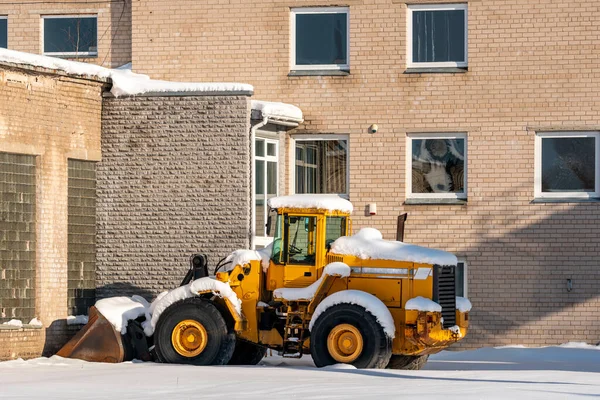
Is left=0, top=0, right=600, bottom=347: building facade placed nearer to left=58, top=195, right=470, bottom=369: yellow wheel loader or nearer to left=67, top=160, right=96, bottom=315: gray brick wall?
left=67, top=160, right=96, bottom=315: gray brick wall

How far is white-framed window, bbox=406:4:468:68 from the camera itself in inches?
961

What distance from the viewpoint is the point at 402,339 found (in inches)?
737

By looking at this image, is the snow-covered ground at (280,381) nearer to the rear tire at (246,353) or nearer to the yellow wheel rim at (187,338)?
the rear tire at (246,353)

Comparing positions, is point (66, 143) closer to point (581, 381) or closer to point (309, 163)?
point (309, 163)

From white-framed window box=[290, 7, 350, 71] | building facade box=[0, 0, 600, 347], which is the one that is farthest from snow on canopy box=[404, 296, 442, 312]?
white-framed window box=[290, 7, 350, 71]

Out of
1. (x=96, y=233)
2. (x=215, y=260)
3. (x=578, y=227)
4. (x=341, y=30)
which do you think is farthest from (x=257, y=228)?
(x=578, y=227)

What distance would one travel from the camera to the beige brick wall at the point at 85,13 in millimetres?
26500

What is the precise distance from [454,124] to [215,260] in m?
5.31

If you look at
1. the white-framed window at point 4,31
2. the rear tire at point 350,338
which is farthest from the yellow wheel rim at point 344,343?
the white-framed window at point 4,31

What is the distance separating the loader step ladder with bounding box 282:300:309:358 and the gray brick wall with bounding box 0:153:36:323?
4.39 metres

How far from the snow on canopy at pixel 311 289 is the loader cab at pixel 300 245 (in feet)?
0.45

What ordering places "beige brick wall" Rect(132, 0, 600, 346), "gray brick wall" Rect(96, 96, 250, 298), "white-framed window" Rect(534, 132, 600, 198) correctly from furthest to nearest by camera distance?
"white-framed window" Rect(534, 132, 600, 198)
"beige brick wall" Rect(132, 0, 600, 346)
"gray brick wall" Rect(96, 96, 250, 298)

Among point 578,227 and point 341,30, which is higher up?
point 341,30

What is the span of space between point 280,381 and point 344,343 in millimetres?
2653
